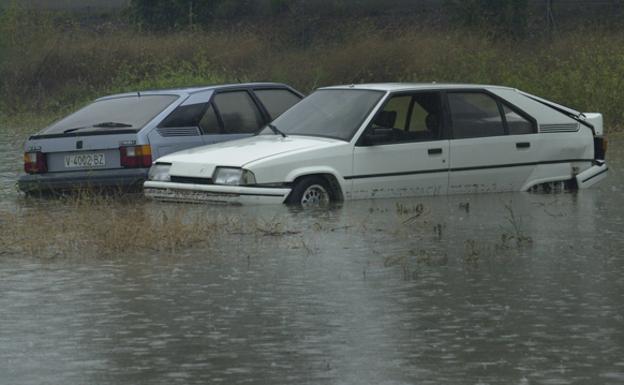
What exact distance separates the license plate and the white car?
1002mm

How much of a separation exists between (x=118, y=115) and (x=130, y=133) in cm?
60

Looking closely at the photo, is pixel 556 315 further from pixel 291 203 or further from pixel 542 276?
pixel 291 203

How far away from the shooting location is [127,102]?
16672mm

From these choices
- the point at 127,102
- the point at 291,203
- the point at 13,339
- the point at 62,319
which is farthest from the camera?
the point at 127,102

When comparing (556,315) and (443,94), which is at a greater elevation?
(443,94)

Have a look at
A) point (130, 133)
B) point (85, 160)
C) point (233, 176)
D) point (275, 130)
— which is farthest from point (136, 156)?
point (233, 176)

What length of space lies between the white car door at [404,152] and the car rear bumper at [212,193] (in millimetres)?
901

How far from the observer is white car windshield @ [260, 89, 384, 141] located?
14.9 m

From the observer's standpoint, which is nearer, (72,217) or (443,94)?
(72,217)

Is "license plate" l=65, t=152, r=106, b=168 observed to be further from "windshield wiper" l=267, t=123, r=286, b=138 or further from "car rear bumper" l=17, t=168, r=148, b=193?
"windshield wiper" l=267, t=123, r=286, b=138

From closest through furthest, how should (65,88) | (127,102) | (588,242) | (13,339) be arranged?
1. (13,339)
2. (588,242)
3. (127,102)
4. (65,88)

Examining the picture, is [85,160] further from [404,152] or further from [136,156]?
[404,152]

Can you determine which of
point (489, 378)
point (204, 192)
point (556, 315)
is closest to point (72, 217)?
point (204, 192)

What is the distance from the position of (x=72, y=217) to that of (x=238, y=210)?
148cm
